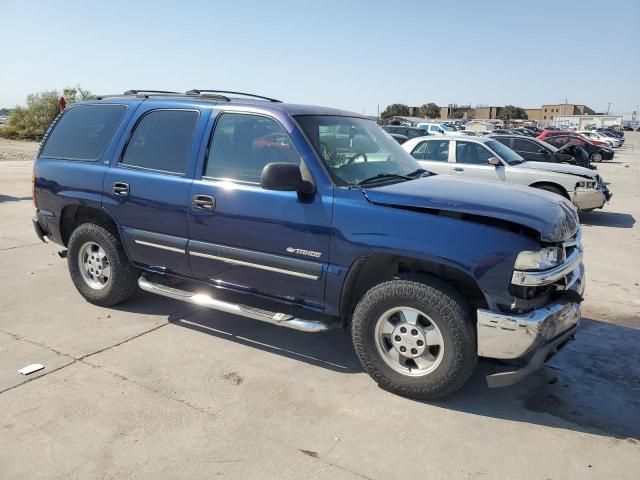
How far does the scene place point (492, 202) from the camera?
11.1ft

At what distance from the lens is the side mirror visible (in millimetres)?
3520

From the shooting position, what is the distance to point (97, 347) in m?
4.25

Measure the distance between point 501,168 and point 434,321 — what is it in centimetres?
782

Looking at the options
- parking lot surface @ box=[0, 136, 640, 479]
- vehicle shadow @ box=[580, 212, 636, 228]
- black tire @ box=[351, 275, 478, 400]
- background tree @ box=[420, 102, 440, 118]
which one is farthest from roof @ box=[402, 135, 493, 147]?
background tree @ box=[420, 102, 440, 118]

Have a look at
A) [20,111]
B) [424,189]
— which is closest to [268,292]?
[424,189]

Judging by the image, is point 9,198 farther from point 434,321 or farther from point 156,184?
point 434,321

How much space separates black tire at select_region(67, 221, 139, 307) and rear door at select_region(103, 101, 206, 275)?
0.58ft

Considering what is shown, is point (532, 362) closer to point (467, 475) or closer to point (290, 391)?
point (467, 475)

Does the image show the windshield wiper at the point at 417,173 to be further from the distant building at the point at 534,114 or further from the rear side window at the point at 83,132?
the distant building at the point at 534,114

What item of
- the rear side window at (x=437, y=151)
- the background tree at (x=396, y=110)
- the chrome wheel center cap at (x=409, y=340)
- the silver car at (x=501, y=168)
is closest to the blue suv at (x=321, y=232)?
the chrome wheel center cap at (x=409, y=340)

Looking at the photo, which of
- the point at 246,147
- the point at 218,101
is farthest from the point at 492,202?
the point at 218,101

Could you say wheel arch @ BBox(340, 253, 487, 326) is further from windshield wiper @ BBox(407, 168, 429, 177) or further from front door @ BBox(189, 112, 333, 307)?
windshield wiper @ BBox(407, 168, 429, 177)

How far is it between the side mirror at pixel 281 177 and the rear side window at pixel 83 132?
2074 mm

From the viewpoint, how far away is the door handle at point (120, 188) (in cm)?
456
